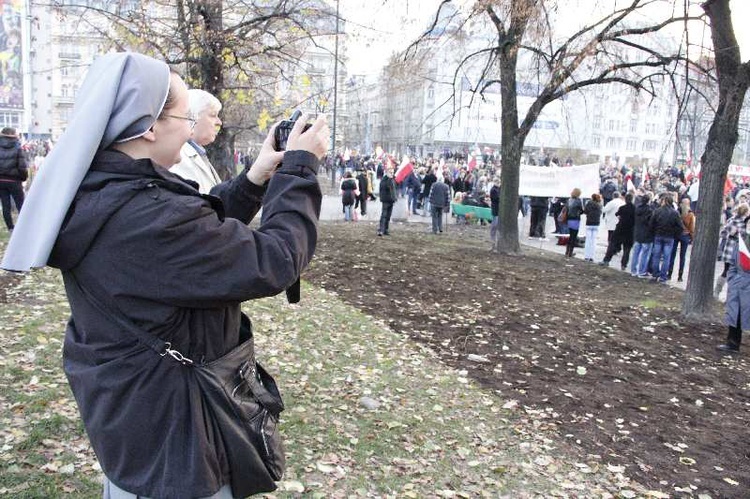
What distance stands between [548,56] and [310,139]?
1286cm

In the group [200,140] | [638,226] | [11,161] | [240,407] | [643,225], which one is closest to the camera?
[240,407]

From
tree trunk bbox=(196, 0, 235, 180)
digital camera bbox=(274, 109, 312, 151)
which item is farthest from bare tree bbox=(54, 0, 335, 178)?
digital camera bbox=(274, 109, 312, 151)

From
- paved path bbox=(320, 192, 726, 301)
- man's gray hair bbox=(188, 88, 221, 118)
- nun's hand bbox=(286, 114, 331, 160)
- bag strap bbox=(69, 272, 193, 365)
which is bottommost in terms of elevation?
Result: paved path bbox=(320, 192, 726, 301)

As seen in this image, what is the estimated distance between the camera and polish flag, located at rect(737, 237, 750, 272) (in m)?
7.44

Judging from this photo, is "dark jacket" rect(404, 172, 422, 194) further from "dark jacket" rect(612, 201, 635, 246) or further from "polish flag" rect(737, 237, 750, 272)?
"polish flag" rect(737, 237, 750, 272)

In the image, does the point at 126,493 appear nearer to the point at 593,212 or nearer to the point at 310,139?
the point at 310,139

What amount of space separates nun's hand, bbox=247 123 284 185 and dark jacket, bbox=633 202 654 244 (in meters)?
13.8

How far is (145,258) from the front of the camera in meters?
1.55

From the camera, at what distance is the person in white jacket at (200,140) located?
3.37 m

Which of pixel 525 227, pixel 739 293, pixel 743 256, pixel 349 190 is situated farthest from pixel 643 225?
pixel 349 190

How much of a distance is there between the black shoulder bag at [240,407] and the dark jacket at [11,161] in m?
11.7

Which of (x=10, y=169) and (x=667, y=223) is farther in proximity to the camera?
(x=667, y=223)

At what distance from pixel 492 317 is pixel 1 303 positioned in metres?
6.11

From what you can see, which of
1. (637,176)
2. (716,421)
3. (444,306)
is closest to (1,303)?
(444,306)
